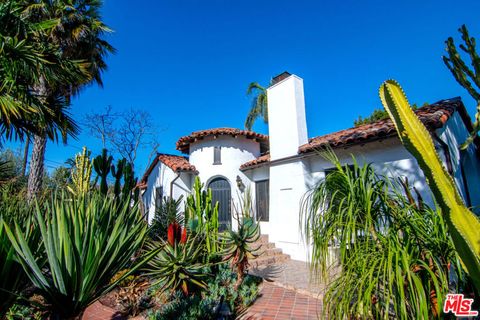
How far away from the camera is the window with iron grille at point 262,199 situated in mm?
12859

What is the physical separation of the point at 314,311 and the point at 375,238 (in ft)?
10.5

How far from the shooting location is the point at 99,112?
21016 millimetres

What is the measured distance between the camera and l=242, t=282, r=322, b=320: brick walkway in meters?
5.02

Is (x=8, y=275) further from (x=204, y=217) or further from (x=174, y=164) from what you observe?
(x=174, y=164)

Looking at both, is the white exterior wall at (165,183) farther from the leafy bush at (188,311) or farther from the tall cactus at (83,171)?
the leafy bush at (188,311)

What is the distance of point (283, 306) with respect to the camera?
18.0 ft

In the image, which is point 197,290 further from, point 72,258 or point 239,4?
point 239,4

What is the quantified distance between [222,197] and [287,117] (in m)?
6.75

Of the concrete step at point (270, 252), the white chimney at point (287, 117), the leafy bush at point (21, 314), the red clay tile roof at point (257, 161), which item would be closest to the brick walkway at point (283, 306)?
the concrete step at point (270, 252)

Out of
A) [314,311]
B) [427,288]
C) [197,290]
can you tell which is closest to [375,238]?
[427,288]

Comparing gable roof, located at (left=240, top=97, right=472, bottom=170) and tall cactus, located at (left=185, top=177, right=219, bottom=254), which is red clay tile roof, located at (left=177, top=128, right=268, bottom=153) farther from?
gable roof, located at (left=240, top=97, right=472, bottom=170)

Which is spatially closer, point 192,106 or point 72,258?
point 72,258

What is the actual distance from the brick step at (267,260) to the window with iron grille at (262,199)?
3134mm

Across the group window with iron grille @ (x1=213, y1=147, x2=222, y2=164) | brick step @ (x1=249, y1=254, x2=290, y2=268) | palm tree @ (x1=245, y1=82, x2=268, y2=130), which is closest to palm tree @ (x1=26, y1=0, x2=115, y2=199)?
window with iron grille @ (x1=213, y1=147, x2=222, y2=164)
